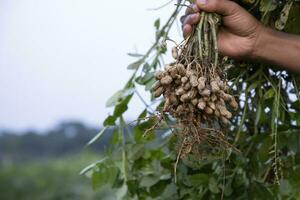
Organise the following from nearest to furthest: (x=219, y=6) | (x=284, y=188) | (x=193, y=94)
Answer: (x=193, y=94) → (x=219, y=6) → (x=284, y=188)

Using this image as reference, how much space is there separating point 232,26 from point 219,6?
53mm

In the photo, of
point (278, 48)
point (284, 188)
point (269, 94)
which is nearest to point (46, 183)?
point (284, 188)

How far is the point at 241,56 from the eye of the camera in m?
1.24

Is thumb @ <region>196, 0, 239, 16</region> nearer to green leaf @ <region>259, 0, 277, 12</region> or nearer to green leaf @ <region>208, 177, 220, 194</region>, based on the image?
green leaf @ <region>259, 0, 277, 12</region>

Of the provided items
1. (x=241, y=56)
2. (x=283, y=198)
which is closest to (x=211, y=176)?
(x=283, y=198)

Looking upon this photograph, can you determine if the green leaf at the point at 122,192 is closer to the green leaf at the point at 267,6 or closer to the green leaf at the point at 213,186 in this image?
the green leaf at the point at 213,186

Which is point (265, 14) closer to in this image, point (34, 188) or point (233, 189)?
point (233, 189)

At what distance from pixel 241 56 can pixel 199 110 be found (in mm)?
194

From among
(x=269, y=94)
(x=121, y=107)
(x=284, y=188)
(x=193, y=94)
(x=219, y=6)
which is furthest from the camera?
(x=284, y=188)

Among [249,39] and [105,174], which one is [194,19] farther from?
[105,174]

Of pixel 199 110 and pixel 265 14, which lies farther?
pixel 265 14

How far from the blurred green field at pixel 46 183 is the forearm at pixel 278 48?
257 inches

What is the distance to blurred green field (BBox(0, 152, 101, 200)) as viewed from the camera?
820cm

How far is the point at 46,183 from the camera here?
8672 mm
